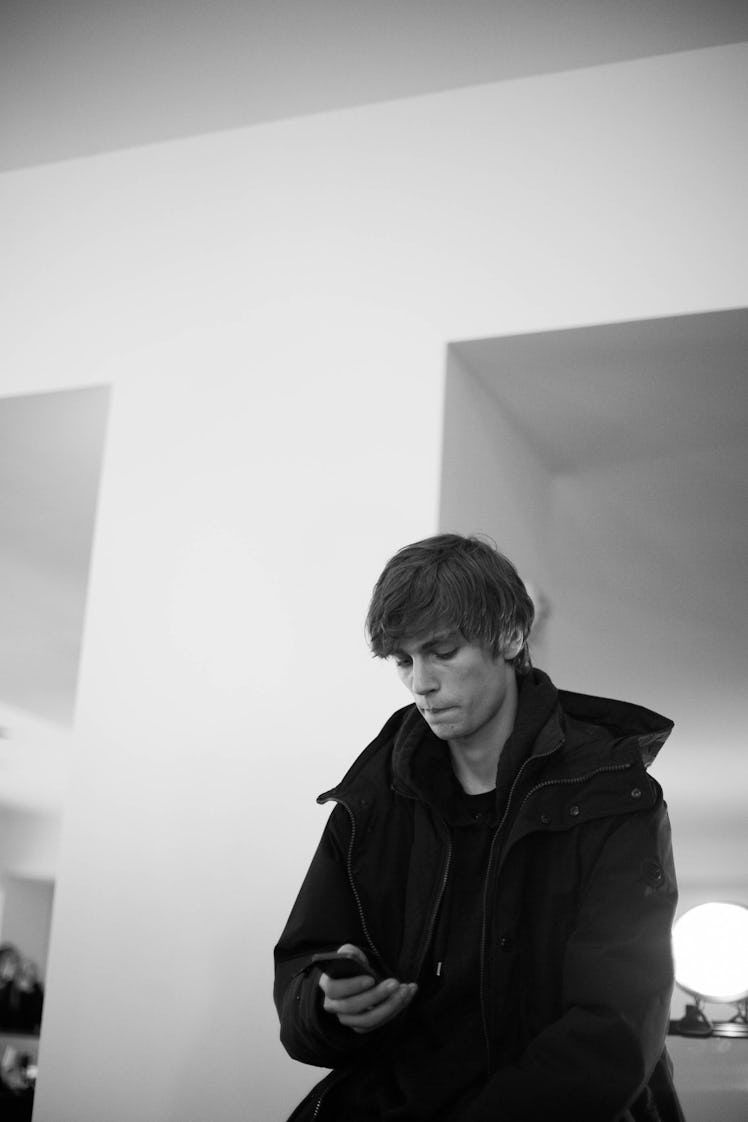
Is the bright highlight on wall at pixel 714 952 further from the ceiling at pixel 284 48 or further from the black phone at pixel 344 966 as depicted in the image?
the ceiling at pixel 284 48

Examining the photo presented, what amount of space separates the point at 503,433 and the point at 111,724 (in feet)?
3.83

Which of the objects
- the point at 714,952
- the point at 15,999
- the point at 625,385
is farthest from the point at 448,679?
the point at 15,999

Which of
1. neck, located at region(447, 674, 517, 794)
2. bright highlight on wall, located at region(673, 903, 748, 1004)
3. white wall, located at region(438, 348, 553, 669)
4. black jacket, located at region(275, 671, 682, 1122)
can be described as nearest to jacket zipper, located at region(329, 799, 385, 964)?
black jacket, located at region(275, 671, 682, 1122)

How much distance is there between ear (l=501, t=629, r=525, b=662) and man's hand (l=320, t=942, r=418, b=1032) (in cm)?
47

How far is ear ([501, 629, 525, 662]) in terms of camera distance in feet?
5.90

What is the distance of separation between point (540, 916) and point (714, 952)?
1.57m

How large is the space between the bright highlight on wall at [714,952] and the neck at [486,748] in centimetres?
138

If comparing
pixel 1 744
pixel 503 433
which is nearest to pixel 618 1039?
pixel 503 433

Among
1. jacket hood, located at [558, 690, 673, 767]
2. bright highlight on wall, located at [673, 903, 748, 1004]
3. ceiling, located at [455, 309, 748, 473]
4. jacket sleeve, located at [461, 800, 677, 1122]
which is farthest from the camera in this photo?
bright highlight on wall, located at [673, 903, 748, 1004]

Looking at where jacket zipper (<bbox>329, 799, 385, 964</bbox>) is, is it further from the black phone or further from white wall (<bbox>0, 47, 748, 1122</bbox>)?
white wall (<bbox>0, 47, 748, 1122</bbox>)

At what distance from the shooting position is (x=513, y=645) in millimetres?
1816

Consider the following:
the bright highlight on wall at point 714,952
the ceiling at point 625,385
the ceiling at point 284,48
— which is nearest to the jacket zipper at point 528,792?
the ceiling at point 625,385

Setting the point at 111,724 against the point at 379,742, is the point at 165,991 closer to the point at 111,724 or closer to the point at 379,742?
the point at 111,724

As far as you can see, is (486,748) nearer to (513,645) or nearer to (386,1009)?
(513,645)
